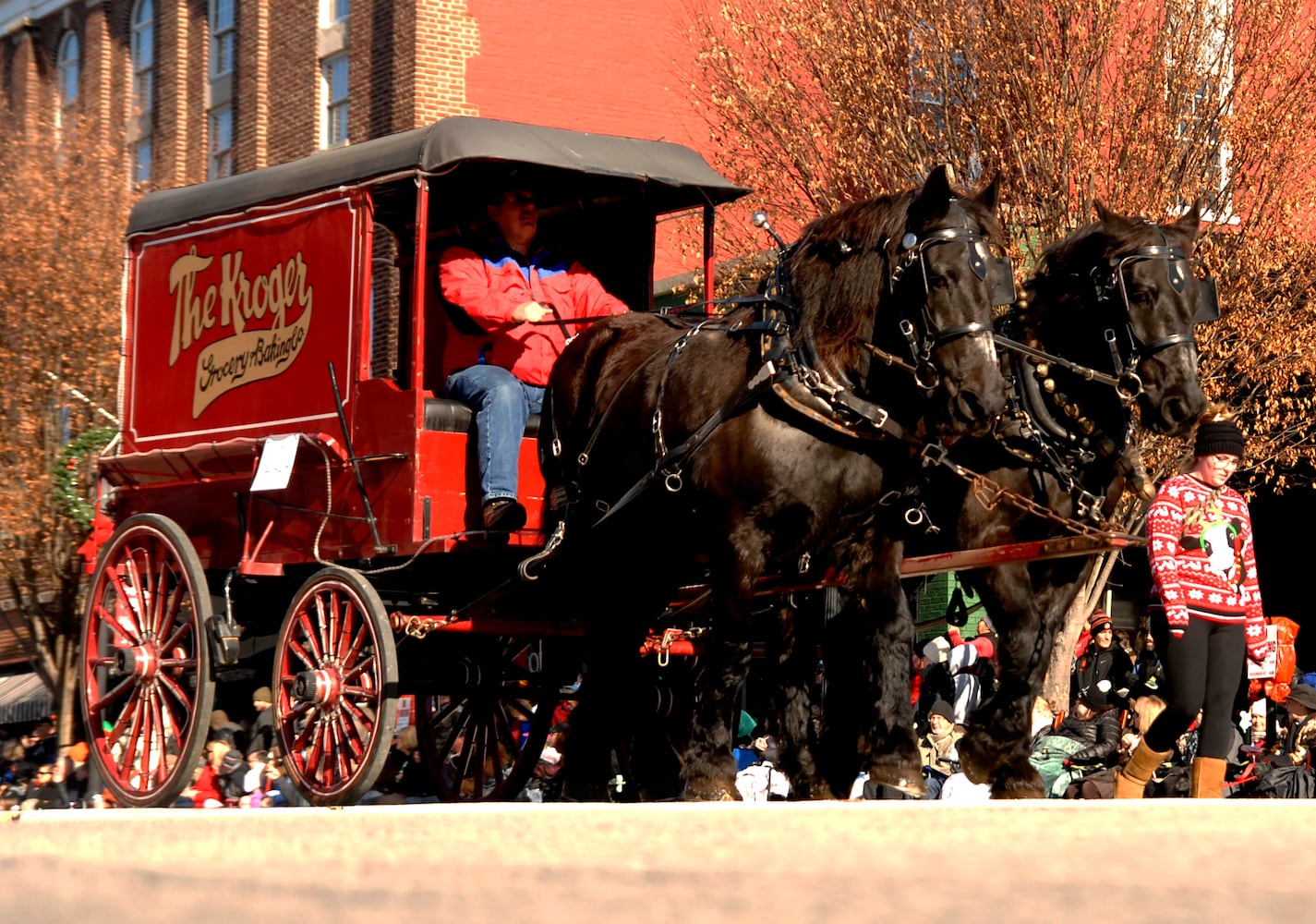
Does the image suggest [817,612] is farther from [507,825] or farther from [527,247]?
[507,825]

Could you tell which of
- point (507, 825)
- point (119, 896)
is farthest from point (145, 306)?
point (507, 825)

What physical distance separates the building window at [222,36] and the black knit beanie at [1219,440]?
24403 mm

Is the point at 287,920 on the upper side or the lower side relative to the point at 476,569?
lower

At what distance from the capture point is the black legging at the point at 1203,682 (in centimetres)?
741

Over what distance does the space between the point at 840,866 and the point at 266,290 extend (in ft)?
20.7

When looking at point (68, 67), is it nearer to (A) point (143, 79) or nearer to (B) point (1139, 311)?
(A) point (143, 79)

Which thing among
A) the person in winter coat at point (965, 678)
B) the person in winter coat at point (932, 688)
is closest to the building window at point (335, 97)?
the person in winter coat at point (965, 678)

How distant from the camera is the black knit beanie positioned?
7609 mm

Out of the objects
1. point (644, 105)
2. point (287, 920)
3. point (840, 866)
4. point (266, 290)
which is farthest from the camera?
point (644, 105)

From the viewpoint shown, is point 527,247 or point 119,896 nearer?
point 119,896

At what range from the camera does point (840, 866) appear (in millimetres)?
3576

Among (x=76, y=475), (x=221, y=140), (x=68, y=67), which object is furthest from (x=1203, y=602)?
(x=68, y=67)

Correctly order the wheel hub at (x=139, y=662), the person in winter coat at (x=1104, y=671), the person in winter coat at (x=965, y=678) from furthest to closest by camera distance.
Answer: the person in winter coat at (x=965, y=678) < the person in winter coat at (x=1104, y=671) < the wheel hub at (x=139, y=662)

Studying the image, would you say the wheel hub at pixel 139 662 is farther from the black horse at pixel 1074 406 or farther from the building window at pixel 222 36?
the building window at pixel 222 36
